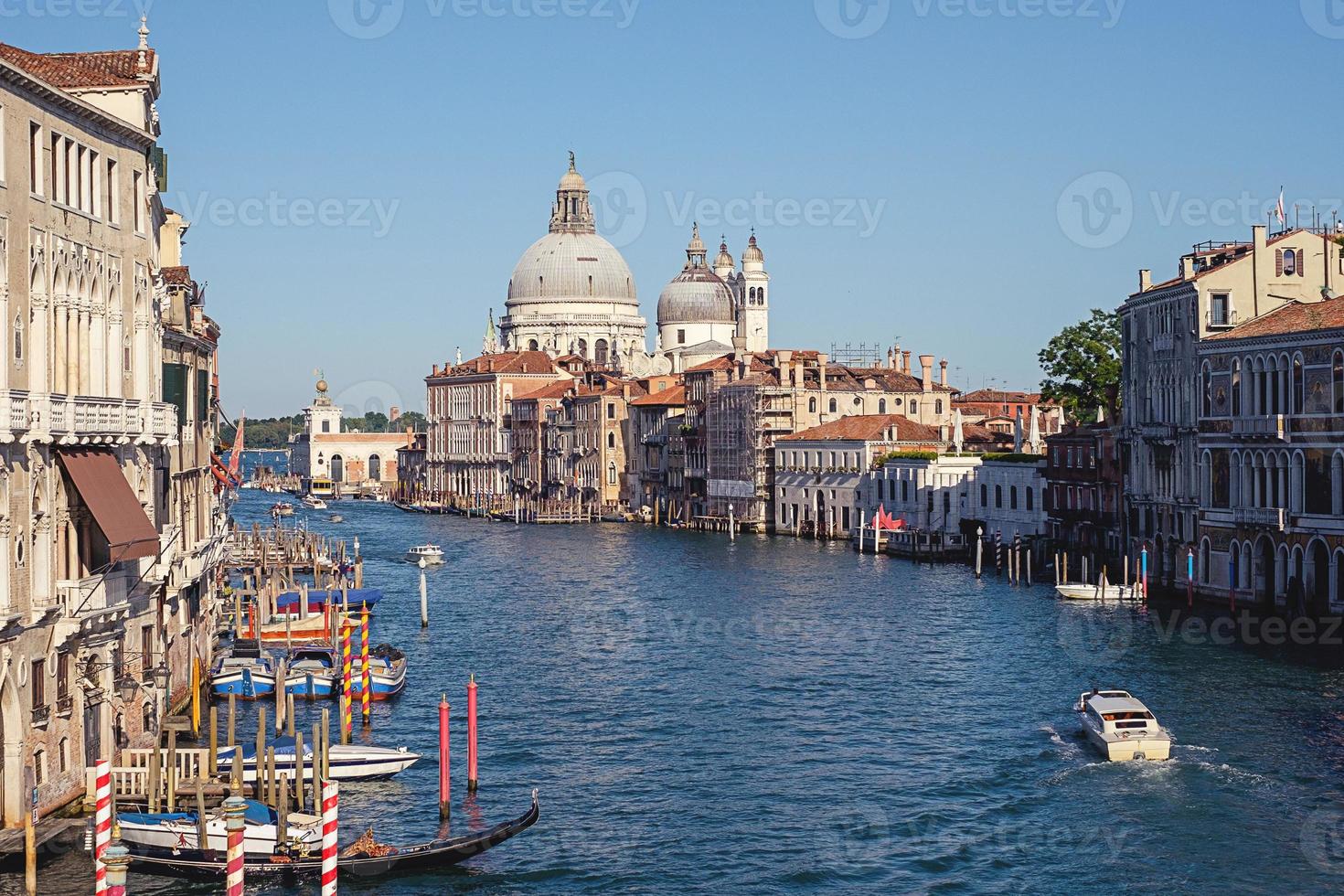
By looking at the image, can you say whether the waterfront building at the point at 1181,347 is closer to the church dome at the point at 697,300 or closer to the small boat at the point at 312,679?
the small boat at the point at 312,679

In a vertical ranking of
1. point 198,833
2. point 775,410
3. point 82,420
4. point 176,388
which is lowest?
point 198,833

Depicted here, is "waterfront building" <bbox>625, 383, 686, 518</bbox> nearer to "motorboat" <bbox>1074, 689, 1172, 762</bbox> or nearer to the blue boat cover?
the blue boat cover

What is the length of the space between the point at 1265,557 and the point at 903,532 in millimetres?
27414

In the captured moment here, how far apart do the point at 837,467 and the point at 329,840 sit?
59.6m

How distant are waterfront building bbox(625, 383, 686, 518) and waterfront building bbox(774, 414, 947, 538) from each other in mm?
14593

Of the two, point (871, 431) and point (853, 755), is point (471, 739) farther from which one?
point (871, 431)

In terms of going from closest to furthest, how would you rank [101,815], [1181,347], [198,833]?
[101,815], [198,833], [1181,347]

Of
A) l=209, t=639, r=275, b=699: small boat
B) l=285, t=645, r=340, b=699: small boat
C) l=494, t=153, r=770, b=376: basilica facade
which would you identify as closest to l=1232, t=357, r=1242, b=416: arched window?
l=285, t=645, r=340, b=699: small boat

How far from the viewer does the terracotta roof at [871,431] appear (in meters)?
74.6

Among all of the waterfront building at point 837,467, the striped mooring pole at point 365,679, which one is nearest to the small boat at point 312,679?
the striped mooring pole at point 365,679

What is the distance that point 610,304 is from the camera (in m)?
→ 140

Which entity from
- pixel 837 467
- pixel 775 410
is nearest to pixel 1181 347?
pixel 837 467

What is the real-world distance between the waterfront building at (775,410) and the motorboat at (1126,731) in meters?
56.4

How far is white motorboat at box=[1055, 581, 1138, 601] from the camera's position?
44.4m
